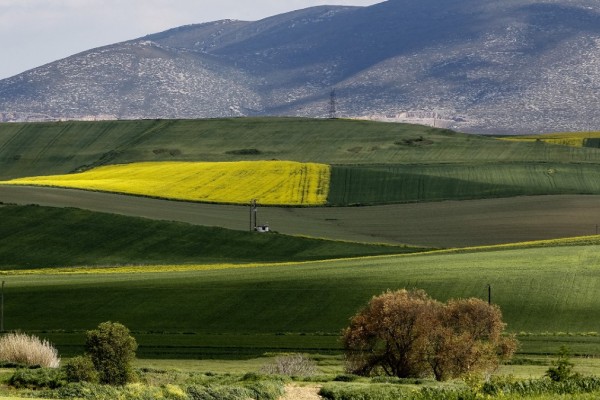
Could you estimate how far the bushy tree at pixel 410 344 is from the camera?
4800cm

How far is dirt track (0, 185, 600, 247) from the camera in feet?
317

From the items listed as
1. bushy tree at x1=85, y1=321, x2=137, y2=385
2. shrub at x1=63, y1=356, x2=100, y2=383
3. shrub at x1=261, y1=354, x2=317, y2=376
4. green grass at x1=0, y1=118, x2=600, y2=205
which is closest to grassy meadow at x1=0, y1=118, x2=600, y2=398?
green grass at x1=0, y1=118, x2=600, y2=205

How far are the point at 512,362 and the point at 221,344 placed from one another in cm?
1213

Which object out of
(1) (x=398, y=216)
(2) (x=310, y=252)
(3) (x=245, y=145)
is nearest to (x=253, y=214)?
(1) (x=398, y=216)

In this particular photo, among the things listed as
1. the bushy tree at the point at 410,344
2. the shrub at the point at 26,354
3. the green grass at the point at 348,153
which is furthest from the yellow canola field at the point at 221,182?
the shrub at the point at 26,354

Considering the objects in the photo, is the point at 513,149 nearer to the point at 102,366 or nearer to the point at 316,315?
the point at 316,315

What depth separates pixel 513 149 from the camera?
6225 inches

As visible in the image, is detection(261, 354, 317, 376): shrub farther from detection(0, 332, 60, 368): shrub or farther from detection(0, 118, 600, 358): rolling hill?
detection(0, 332, 60, 368): shrub

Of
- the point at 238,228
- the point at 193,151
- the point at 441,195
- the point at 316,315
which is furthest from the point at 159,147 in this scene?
the point at 316,315

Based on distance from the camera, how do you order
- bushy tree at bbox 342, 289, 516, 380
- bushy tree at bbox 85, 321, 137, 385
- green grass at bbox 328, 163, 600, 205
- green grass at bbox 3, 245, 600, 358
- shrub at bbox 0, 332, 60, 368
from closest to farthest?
1. bushy tree at bbox 85, 321, 137, 385
2. bushy tree at bbox 342, 289, 516, 380
3. shrub at bbox 0, 332, 60, 368
4. green grass at bbox 3, 245, 600, 358
5. green grass at bbox 328, 163, 600, 205

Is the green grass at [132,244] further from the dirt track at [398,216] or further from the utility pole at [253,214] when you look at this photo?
the utility pole at [253,214]

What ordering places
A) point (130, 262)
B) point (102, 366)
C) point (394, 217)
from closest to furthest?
point (102, 366)
point (130, 262)
point (394, 217)

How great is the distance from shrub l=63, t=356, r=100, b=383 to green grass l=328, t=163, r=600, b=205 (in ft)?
244

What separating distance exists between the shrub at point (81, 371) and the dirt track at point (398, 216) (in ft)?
176
